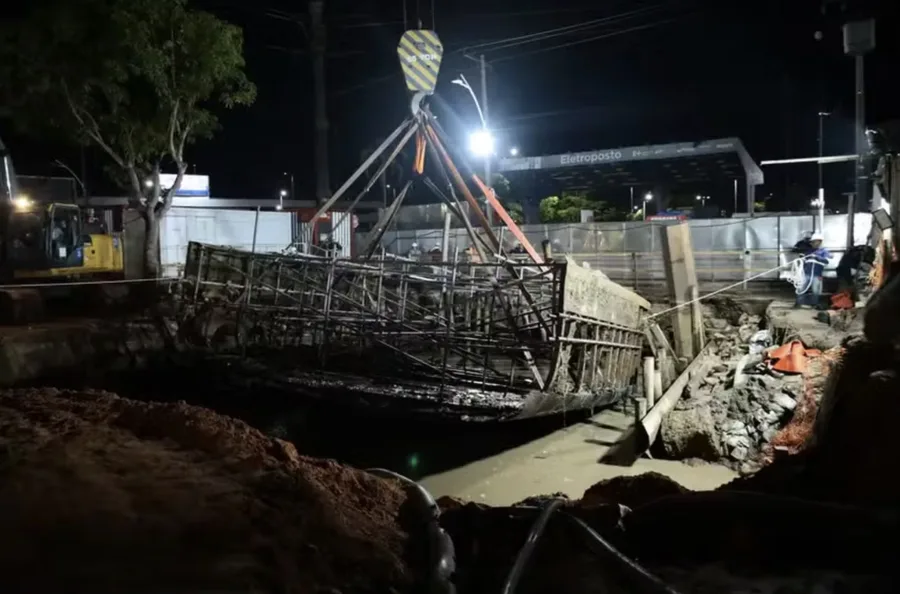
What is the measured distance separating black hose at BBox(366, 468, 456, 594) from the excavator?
51.2 ft

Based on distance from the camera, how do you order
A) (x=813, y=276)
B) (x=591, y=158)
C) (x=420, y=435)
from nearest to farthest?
1. (x=420, y=435)
2. (x=813, y=276)
3. (x=591, y=158)

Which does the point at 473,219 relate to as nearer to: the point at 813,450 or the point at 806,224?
the point at 806,224

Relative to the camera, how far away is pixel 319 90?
3681cm

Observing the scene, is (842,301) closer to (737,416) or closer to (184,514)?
(737,416)

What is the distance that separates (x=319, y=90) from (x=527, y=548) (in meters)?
35.6

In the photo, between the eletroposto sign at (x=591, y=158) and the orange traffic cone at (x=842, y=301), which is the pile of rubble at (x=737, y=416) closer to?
the orange traffic cone at (x=842, y=301)

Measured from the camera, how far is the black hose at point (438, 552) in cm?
397

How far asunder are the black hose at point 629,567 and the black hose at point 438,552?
81 centimetres

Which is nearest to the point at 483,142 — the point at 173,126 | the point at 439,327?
the point at 173,126

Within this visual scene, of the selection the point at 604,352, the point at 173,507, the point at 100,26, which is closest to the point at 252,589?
the point at 173,507

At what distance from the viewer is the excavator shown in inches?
672

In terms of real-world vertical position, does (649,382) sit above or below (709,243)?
below

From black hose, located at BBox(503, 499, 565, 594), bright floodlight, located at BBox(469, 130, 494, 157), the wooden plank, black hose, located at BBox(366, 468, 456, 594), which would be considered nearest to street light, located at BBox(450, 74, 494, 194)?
bright floodlight, located at BBox(469, 130, 494, 157)

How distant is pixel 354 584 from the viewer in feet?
12.5
